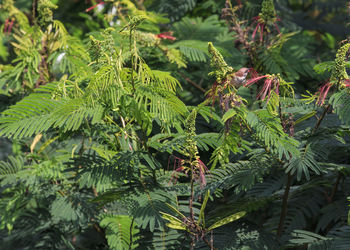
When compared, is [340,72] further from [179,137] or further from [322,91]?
[179,137]

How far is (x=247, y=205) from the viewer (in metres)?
1.60

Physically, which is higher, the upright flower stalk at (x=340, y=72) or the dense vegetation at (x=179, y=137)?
the upright flower stalk at (x=340, y=72)

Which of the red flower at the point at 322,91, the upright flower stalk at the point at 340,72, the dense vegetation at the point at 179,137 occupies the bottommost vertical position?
the dense vegetation at the point at 179,137

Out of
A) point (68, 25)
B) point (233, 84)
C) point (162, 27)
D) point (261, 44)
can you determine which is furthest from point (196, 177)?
point (68, 25)

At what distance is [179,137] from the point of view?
4.71 feet

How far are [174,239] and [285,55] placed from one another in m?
1.12

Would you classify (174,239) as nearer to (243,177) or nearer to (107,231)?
(107,231)

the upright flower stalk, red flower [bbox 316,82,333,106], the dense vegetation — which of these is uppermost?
the upright flower stalk

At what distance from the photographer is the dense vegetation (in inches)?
50.8

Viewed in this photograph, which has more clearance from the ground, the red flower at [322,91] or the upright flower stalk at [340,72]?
the upright flower stalk at [340,72]

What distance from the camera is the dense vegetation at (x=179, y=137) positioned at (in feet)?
4.24

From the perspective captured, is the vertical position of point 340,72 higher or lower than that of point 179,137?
higher

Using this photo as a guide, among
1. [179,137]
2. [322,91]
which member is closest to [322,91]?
[322,91]

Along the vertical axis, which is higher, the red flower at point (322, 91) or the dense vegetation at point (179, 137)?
the red flower at point (322, 91)
